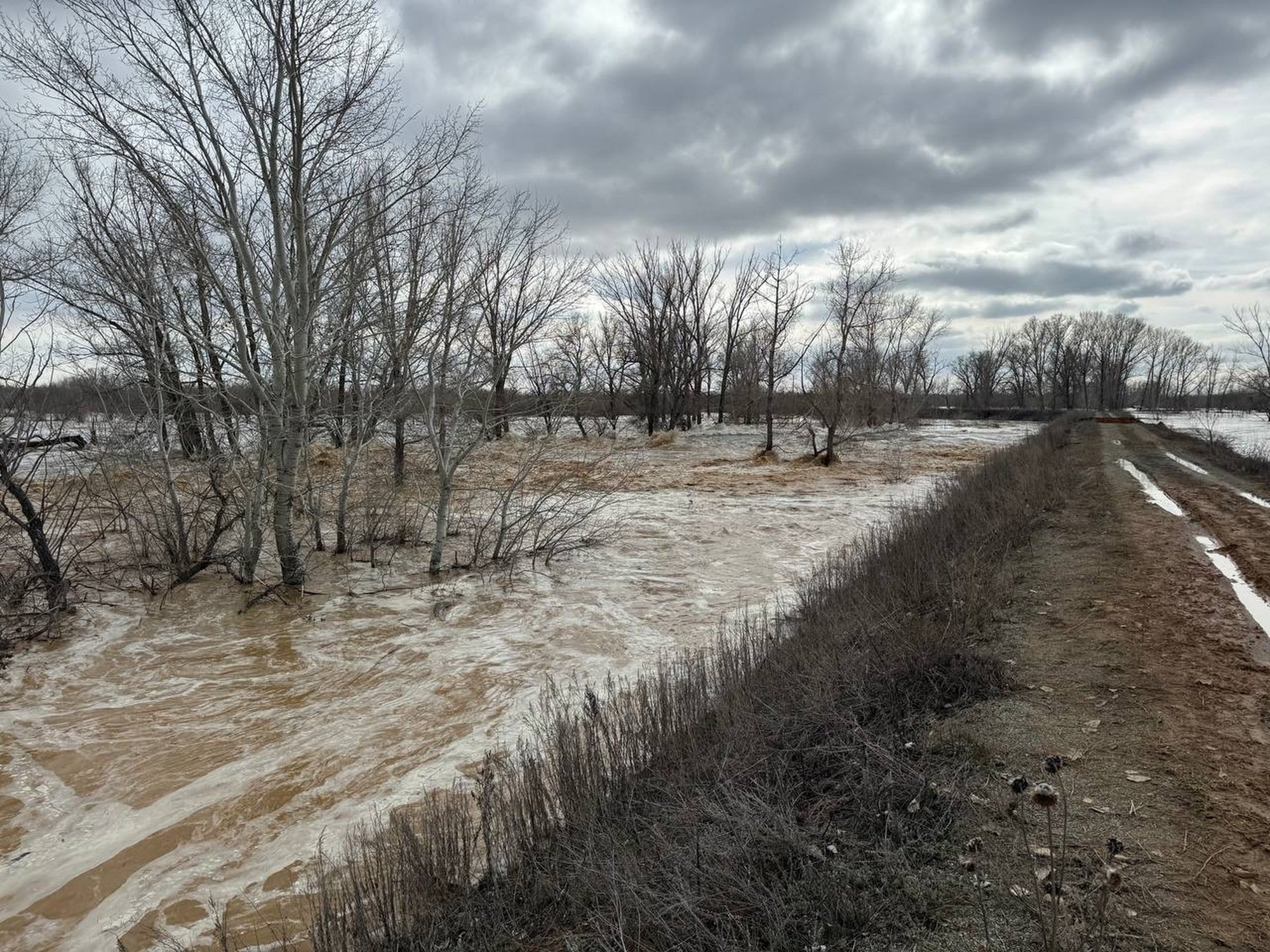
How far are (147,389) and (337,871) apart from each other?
991cm

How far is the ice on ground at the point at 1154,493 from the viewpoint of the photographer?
13.0 m

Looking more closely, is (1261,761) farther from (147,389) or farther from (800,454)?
(800,454)

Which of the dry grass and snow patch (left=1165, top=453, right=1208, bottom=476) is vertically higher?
snow patch (left=1165, top=453, right=1208, bottom=476)

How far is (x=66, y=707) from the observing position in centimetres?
647

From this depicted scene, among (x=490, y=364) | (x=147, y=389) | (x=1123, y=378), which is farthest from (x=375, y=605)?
(x=1123, y=378)

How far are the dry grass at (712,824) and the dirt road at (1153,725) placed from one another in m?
0.47

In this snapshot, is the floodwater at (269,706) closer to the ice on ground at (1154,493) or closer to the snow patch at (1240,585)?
the snow patch at (1240,585)

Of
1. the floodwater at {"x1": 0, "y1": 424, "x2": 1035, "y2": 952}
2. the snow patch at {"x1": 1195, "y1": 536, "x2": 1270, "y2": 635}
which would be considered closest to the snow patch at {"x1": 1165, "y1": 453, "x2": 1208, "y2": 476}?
the snow patch at {"x1": 1195, "y1": 536, "x2": 1270, "y2": 635}

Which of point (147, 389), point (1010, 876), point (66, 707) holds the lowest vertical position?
point (66, 707)

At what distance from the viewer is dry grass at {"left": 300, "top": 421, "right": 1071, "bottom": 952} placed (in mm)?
2822

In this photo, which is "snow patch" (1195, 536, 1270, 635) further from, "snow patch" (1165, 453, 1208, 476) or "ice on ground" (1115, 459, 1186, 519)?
"snow patch" (1165, 453, 1208, 476)

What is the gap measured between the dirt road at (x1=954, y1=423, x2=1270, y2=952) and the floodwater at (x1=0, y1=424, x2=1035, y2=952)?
11.9 feet

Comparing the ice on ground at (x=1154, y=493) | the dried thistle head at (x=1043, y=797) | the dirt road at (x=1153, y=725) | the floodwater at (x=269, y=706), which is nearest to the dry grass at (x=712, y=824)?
the dirt road at (x=1153, y=725)

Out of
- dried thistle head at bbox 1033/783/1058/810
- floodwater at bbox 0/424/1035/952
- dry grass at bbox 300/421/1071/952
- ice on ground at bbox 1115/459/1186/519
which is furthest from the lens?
ice on ground at bbox 1115/459/1186/519
